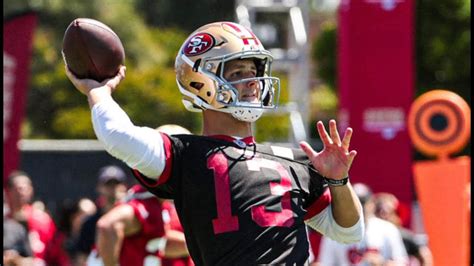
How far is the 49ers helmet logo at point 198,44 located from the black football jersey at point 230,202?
0.34 meters

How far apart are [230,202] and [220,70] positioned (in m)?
0.50

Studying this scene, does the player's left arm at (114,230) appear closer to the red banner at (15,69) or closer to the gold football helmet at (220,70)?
the gold football helmet at (220,70)

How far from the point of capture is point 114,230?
6434mm

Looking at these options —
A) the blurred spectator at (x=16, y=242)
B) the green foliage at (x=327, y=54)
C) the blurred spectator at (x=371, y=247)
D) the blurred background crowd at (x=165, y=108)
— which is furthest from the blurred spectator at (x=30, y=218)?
the green foliage at (x=327, y=54)

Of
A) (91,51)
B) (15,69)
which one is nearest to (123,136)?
(91,51)

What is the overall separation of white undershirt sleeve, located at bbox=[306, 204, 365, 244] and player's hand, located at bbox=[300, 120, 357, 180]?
20cm

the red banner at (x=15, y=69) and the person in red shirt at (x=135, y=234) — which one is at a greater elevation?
the person in red shirt at (x=135, y=234)

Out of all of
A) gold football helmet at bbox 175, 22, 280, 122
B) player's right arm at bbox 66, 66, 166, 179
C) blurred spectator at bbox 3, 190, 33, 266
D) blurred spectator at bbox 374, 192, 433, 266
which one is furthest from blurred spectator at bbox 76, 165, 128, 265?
player's right arm at bbox 66, 66, 166, 179

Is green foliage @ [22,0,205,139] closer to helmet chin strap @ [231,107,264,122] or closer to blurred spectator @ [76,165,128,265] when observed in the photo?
blurred spectator @ [76,165,128,265]

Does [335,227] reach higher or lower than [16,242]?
higher

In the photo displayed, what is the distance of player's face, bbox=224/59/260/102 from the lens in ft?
13.8

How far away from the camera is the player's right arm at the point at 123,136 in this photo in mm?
3805

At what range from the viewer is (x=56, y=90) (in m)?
32.2

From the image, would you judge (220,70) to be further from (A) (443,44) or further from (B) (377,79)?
(A) (443,44)
